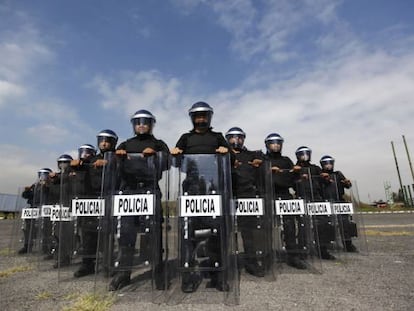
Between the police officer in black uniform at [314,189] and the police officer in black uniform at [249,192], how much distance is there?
48.1 inches

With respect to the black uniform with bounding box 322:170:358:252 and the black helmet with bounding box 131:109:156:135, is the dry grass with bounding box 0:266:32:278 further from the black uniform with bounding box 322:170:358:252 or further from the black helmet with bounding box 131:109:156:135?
the black uniform with bounding box 322:170:358:252

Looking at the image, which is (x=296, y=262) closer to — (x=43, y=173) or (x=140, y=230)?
(x=140, y=230)

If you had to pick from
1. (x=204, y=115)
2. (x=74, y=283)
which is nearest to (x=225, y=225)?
(x=204, y=115)

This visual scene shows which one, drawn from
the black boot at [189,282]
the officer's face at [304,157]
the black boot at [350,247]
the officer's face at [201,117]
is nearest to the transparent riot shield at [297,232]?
the officer's face at [304,157]

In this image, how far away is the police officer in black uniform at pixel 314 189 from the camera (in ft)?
22.5

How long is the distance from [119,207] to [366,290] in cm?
347

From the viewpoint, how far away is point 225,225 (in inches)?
176

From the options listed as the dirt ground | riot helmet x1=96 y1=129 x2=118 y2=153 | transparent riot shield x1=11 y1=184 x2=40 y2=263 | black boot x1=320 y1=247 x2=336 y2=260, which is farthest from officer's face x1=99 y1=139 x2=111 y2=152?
black boot x1=320 y1=247 x2=336 y2=260

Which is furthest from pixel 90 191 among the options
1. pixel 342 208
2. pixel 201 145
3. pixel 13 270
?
pixel 342 208

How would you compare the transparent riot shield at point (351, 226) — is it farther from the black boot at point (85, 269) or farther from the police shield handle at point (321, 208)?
the black boot at point (85, 269)

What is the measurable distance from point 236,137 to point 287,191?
150 centimetres

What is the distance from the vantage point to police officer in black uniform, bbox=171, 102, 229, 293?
4.48 m

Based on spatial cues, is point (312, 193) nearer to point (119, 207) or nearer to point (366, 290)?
point (366, 290)

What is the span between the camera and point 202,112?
5.30 meters
